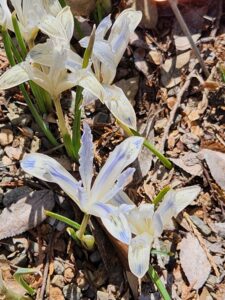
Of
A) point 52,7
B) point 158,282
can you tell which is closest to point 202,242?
point 158,282

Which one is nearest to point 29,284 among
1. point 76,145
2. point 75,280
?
point 75,280

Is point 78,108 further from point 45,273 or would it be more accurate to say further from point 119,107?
point 45,273

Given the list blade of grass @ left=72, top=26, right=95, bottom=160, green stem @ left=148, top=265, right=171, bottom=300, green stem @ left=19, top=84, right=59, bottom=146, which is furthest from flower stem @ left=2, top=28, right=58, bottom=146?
green stem @ left=148, top=265, right=171, bottom=300

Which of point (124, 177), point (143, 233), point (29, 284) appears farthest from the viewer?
point (29, 284)

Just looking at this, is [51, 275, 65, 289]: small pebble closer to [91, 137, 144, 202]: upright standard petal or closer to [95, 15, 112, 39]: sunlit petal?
[91, 137, 144, 202]: upright standard petal

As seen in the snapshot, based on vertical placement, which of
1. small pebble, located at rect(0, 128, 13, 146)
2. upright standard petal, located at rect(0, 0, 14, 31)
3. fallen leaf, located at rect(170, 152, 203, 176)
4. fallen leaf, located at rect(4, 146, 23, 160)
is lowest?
fallen leaf, located at rect(170, 152, 203, 176)

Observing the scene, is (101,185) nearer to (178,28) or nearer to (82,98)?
(82,98)
